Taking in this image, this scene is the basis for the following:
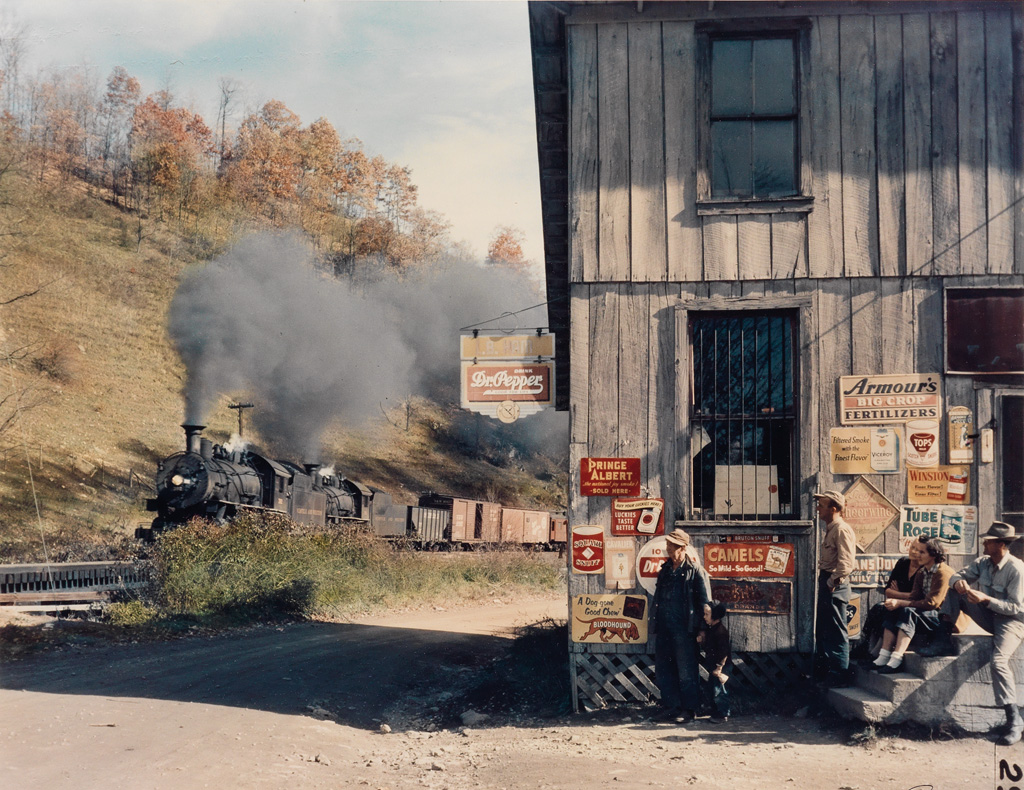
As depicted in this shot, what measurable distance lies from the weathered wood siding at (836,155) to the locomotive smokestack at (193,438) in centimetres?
1622

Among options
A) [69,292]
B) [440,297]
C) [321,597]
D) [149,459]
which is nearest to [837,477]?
[321,597]

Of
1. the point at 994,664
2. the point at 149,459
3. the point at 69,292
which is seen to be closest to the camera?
the point at 994,664

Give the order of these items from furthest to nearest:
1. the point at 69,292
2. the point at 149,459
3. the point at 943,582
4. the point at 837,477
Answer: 1. the point at 69,292
2. the point at 149,459
3. the point at 837,477
4. the point at 943,582

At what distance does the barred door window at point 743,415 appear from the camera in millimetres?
8625

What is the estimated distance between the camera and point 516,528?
40469 millimetres

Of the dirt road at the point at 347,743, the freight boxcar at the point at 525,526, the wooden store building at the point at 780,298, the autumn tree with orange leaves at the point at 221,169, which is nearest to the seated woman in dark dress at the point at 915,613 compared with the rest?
the dirt road at the point at 347,743

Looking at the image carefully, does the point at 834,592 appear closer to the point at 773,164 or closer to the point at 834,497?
the point at 834,497

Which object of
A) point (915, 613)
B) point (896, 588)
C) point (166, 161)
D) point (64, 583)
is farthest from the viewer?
point (166, 161)

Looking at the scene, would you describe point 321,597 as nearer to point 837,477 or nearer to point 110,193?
point 837,477

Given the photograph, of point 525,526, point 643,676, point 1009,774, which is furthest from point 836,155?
point 525,526

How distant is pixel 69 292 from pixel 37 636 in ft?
133

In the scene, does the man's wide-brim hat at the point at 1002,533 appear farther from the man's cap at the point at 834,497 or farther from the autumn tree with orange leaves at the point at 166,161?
the autumn tree with orange leaves at the point at 166,161

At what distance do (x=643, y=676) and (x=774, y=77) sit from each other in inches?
224

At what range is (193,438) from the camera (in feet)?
74.5
